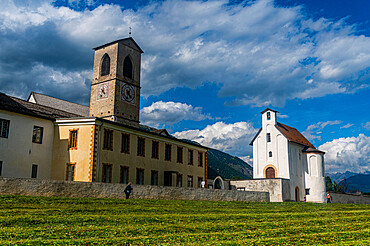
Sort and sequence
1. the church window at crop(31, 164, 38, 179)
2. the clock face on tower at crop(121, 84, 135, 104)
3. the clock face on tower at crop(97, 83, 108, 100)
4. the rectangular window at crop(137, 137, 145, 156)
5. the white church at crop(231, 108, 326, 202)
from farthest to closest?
the clock face on tower at crop(121, 84, 135, 104)
the clock face on tower at crop(97, 83, 108, 100)
the white church at crop(231, 108, 326, 202)
the rectangular window at crop(137, 137, 145, 156)
the church window at crop(31, 164, 38, 179)

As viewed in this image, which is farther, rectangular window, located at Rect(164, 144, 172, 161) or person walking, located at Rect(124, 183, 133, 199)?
rectangular window, located at Rect(164, 144, 172, 161)

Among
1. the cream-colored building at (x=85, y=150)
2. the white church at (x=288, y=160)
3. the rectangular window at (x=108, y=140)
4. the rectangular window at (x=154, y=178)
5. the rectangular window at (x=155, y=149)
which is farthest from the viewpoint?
the white church at (x=288, y=160)

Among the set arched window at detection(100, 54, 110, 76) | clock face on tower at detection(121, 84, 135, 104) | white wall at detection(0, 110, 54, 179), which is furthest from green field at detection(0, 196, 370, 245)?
arched window at detection(100, 54, 110, 76)

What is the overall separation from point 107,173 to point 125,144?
153 inches

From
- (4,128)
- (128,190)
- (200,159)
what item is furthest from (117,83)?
(128,190)

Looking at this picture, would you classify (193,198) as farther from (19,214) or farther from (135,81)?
(135,81)

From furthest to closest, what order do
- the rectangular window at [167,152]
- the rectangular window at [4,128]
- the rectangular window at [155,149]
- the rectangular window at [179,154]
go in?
1. the rectangular window at [179,154]
2. the rectangular window at [167,152]
3. the rectangular window at [155,149]
4. the rectangular window at [4,128]

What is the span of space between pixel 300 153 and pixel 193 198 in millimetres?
36330

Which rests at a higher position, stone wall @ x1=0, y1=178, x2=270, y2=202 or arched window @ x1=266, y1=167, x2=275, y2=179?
arched window @ x1=266, y1=167, x2=275, y2=179

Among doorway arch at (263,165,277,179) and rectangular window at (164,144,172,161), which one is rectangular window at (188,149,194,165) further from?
doorway arch at (263,165,277,179)

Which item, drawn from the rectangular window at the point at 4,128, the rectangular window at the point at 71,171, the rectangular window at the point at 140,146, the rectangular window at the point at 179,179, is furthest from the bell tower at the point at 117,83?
the rectangular window at the point at 4,128

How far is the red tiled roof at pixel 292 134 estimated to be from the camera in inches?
2486

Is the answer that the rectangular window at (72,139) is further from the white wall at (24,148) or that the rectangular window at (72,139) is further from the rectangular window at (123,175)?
the rectangular window at (123,175)

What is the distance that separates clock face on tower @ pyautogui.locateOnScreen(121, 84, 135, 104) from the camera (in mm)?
67812
